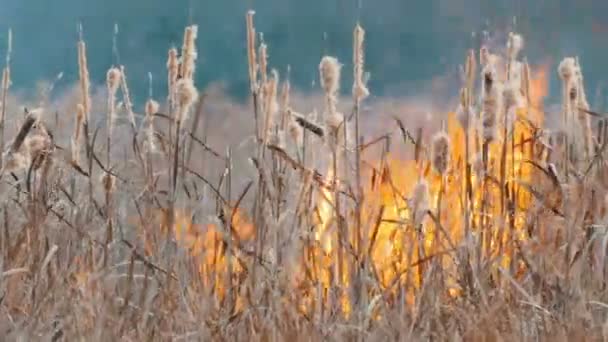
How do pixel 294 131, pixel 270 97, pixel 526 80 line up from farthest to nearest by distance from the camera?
1. pixel 526 80
2. pixel 294 131
3. pixel 270 97

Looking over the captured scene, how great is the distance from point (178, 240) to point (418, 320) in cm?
52

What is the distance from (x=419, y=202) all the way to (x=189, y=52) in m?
0.57

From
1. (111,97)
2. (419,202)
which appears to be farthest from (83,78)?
(419,202)

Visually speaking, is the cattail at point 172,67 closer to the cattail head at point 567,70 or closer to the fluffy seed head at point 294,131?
the fluffy seed head at point 294,131

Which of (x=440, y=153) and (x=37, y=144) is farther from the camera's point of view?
(x=37, y=144)

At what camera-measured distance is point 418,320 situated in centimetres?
218

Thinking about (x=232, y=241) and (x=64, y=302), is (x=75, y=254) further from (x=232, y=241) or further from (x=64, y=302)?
(x=232, y=241)

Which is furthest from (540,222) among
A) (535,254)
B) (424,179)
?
(424,179)

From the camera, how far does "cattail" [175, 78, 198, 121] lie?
7.54ft

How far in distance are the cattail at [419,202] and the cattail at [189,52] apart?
530 mm

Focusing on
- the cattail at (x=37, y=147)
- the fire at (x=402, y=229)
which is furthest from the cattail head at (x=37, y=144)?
the fire at (x=402, y=229)

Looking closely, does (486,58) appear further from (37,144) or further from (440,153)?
(37,144)

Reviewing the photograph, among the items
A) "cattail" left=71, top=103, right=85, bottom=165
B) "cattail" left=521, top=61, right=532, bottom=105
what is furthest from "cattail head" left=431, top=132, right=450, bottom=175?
"cattail" left=71, top=103, right=85, bottom=165

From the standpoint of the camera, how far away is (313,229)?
2479mm
